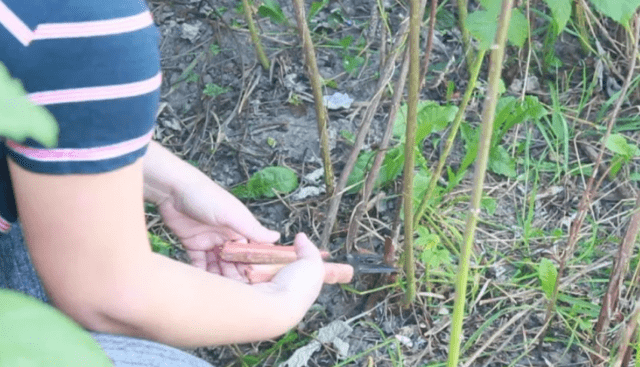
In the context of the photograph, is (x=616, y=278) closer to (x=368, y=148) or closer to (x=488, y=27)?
(x=488, y=27)

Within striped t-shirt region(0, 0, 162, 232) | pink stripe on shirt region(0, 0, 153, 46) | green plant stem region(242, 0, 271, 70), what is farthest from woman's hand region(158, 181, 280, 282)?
green plant stem region(242, 0, 271, 70)

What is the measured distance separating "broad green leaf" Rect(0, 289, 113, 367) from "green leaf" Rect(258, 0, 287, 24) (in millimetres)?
1786

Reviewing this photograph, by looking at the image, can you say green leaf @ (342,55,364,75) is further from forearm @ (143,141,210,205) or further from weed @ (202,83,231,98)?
forearm @ (143,141,210,205)

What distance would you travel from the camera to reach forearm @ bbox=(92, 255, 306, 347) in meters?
1.03

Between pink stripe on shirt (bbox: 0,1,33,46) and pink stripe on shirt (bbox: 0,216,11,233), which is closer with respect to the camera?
pink stripe on shirt (bbox: 0,1,33,46)

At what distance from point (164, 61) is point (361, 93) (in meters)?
0.52

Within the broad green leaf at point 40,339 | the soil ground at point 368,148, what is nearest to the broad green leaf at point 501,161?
the soil ground at point 368,148

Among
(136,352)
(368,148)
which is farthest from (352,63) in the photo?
(136,352)

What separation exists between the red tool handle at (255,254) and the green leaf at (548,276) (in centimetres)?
51

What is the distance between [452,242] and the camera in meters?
1.86

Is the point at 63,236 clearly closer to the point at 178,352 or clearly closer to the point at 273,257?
the point at 178,352

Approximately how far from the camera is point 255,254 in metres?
1.35

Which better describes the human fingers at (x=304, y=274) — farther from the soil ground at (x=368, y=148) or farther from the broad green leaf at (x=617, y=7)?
the broad green leaf at (x=617, y=7)

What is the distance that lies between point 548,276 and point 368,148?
532 mm
